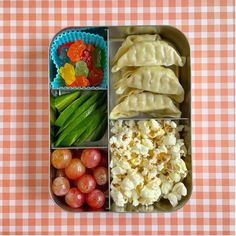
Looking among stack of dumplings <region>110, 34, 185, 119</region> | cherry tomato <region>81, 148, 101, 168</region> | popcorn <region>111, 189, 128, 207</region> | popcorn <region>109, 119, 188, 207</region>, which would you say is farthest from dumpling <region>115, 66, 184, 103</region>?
popcorn <region>111, 189, 128, 207</region>

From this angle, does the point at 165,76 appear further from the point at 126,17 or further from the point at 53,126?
the point at 53,126

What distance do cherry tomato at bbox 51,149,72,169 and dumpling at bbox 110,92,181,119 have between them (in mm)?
190

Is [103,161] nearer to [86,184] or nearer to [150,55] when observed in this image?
[86,184]

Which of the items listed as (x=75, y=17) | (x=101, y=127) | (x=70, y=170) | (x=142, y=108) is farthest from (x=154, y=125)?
(x=75, y=17)

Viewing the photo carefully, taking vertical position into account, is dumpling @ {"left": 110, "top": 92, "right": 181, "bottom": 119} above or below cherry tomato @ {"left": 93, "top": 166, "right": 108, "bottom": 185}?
above

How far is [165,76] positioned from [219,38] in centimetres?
26

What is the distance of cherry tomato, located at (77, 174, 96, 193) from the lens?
58.9 inches

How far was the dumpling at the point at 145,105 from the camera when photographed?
1500 mm

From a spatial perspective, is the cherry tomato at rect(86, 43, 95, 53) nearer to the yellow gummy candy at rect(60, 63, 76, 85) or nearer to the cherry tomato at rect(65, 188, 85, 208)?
the yellow gummy candy at rect(60, 63, 76, 85)

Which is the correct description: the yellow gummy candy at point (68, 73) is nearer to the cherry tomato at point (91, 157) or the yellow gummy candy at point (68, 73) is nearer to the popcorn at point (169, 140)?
the cherry tomato at point (91, 157)

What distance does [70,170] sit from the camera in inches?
59.3

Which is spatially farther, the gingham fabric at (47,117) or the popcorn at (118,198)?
the gingham fabric at (47,117)

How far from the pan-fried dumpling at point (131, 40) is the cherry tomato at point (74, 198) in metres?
0.44

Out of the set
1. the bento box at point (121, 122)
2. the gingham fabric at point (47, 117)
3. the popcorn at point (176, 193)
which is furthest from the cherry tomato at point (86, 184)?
the popcorn at point (176, 193)
